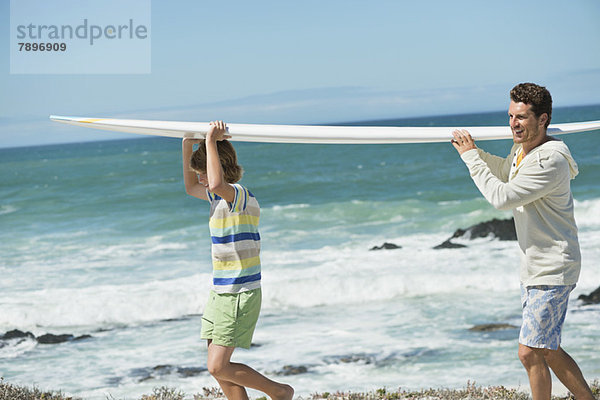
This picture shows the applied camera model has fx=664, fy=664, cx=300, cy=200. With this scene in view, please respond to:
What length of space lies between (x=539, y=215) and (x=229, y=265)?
4.58 feet

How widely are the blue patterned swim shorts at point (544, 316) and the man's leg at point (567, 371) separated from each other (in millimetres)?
127

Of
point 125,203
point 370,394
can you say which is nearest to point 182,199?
point 125,203

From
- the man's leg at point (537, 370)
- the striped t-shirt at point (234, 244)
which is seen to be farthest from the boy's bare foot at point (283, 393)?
the man's leg at point (537, 370)

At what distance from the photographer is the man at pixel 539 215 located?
9.32ft

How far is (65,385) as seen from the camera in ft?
23.7

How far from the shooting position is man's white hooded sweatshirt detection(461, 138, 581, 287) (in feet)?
9.27

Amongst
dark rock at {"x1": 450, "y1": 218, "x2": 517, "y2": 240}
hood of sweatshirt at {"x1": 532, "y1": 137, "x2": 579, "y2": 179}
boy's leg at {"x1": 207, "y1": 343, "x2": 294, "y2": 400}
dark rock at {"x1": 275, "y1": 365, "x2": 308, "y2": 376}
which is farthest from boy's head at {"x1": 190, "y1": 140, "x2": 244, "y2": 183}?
dark rock at {"x1": 450, "y1": 218, "x2": 517, "y2": 240}

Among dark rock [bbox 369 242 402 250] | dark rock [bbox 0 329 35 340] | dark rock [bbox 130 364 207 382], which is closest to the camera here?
dark rock [bbox 130 364 207 382]

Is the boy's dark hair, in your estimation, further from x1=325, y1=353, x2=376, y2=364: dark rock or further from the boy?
x1=325, y1=353, x2=376, y2=364: dark rock

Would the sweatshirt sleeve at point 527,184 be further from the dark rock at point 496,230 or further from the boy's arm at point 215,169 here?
the dark rock at point 496,230

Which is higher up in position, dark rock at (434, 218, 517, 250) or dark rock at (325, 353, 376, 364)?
dark rock at (434, 218, 517, 250)

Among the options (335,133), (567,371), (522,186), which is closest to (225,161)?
(335,133)

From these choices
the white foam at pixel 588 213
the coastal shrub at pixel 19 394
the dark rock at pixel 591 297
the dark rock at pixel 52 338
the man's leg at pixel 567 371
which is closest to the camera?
the man's leg at pixel 567 371

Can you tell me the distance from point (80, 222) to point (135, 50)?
2450 centimetres
